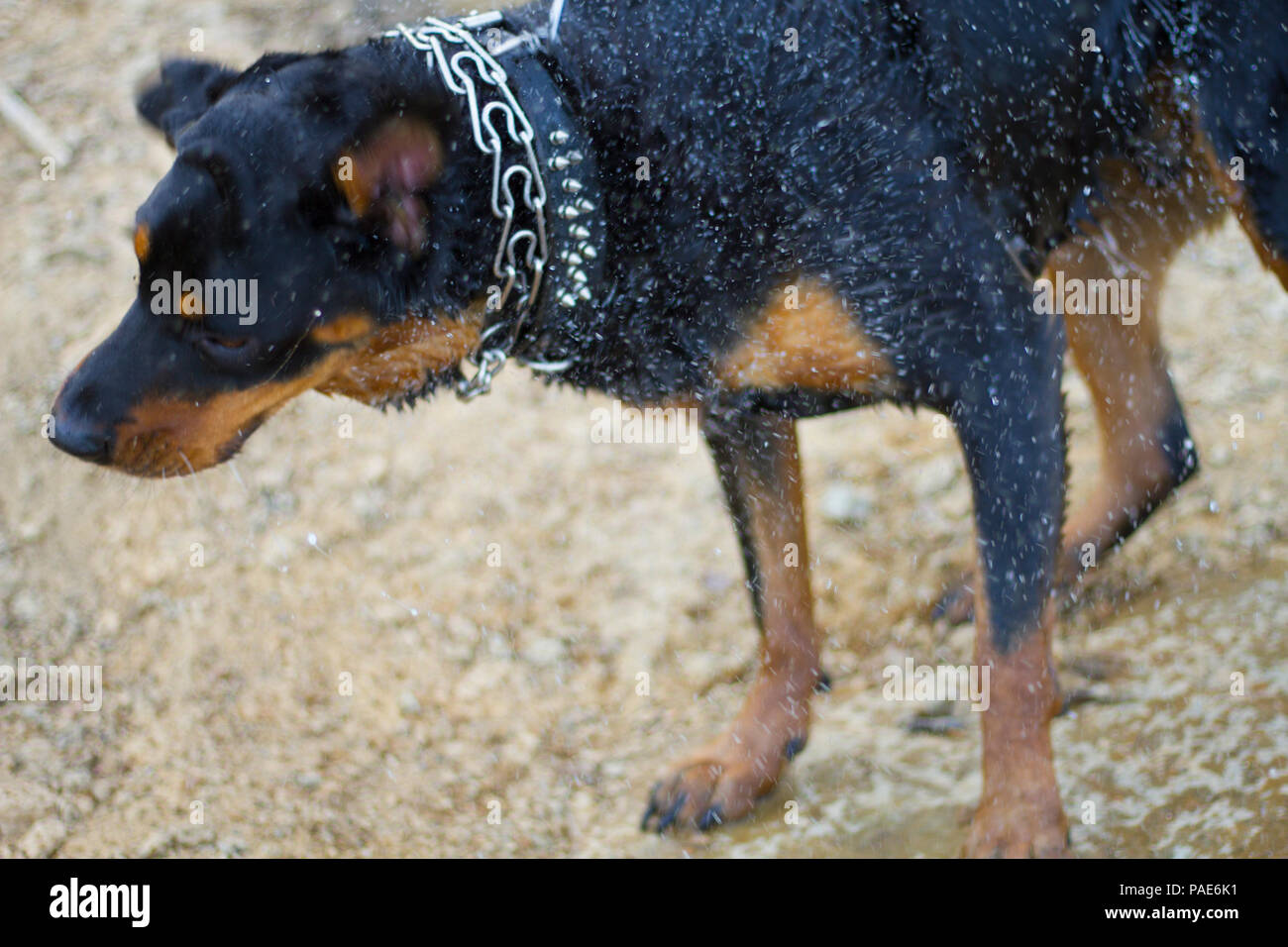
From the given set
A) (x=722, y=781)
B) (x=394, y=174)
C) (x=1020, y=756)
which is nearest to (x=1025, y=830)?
(x=1020, y=756)

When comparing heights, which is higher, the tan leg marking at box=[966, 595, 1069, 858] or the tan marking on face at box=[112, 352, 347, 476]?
the tan marking on face at box=[112, 352, 347, 476]

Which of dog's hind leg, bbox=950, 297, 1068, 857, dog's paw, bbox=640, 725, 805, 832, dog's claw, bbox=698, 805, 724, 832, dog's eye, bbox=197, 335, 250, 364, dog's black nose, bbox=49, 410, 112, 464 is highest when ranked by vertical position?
dog's eye, bbox=197, 335, 250, 364

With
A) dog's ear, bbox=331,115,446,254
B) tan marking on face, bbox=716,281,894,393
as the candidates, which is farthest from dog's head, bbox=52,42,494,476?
tan marking on face, bbox=716,281,894,393

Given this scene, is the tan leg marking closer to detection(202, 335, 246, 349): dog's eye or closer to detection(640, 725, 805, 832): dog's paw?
A: detection(640, 725, 805, 832): dog's paw

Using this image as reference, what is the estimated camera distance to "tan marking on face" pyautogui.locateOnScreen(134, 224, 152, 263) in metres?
2.22

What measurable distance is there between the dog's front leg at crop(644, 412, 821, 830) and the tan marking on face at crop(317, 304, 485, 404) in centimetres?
71

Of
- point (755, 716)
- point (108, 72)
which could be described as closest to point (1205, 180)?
point (755, 716)

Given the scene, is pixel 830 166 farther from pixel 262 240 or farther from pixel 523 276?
pixel 262 240

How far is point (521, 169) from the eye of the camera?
2.35 m

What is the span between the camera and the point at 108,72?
5.55m

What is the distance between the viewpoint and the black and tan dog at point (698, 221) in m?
2.26

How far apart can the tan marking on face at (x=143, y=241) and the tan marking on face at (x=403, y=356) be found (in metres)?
0.40

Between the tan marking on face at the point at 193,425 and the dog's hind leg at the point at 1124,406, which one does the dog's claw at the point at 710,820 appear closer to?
the dog's hind leg at the point at 1124,406

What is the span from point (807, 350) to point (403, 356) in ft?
2.62
